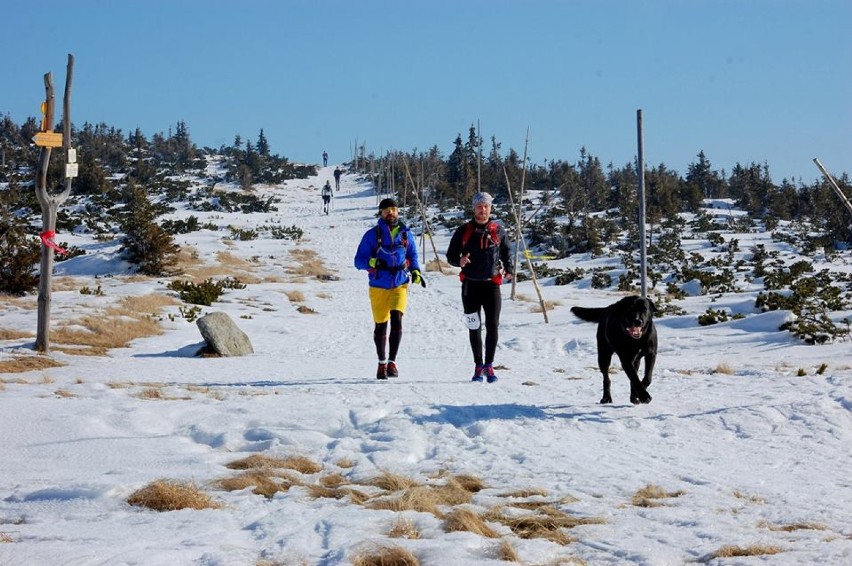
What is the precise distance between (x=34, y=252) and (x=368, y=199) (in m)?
47.2

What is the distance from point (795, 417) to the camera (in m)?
4.85

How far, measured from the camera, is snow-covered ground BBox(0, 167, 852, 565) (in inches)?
105

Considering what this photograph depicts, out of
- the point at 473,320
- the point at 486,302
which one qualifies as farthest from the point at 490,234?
the point at 473,320

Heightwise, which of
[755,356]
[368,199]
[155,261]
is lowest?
[755,356]

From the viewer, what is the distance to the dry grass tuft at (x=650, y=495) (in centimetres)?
321

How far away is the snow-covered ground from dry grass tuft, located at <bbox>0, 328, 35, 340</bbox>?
26cm

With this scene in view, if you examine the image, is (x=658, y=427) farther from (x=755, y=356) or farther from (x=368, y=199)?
(x=368, y=199)

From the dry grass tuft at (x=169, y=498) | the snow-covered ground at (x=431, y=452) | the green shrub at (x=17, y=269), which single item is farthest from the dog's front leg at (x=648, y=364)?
the green shrub at (x=17, y=269)

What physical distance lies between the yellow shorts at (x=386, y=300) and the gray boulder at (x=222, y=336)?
3138mm

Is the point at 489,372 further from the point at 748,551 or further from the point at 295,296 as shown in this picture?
the point at 295,296

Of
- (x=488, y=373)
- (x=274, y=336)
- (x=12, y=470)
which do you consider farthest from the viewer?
(x=274, y=336)

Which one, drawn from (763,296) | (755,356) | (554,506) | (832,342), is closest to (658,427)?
(554,506)

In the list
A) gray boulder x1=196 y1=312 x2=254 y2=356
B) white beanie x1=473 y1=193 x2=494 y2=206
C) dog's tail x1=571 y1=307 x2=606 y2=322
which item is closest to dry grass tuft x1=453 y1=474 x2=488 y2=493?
dog's tail x1=571 y1=307 x2=606 y2=322

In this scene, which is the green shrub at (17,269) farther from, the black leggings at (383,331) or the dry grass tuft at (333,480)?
the dry grass tuft at (333,480)
